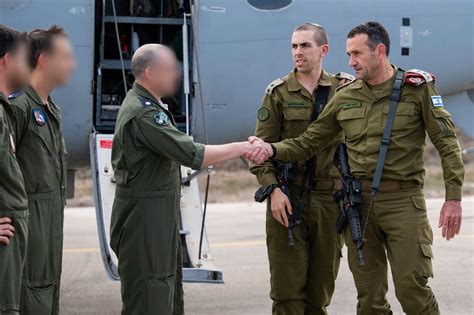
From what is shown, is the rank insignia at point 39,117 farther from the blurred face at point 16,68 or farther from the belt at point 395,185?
the belt at point 395,185

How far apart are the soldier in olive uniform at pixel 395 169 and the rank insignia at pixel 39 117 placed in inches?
49.3

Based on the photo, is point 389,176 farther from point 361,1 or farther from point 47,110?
point 361,1

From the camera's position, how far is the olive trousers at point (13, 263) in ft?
13.4

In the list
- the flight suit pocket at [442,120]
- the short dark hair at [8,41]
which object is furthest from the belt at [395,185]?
the short dark hair at [8,41]

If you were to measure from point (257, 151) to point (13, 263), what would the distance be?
1791 millimetres

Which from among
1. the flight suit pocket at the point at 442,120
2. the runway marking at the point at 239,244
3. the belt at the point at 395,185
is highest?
the flight suit pocket at the point at 442,120

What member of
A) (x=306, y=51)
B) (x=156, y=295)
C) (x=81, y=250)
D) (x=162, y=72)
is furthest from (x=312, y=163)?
(x=81, y=250)

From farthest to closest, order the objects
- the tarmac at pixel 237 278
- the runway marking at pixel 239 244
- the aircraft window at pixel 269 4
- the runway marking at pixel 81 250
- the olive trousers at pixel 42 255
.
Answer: the runway marking at pixel 239 244
the runway marking at pixel 81 250
the tarmac at pixel 237 278
the aircraft window at pixel 269 4
the olive trousers at pixel 42 255

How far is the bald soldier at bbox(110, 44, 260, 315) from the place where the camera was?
5.01 m

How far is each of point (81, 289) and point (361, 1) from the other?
352cm

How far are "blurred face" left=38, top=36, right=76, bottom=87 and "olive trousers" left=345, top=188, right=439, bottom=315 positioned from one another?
1.75m

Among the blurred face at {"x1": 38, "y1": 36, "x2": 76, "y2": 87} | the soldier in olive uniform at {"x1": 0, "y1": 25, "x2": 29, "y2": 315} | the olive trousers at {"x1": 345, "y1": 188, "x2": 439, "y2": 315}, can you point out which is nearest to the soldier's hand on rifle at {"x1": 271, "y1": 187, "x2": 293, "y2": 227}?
the olive trousers at {"x1": 345, "y1": 188, "x2": 439, "y2": 315}

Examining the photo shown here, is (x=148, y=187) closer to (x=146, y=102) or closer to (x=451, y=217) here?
(x=146, y=102)

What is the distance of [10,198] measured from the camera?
4.16 m
